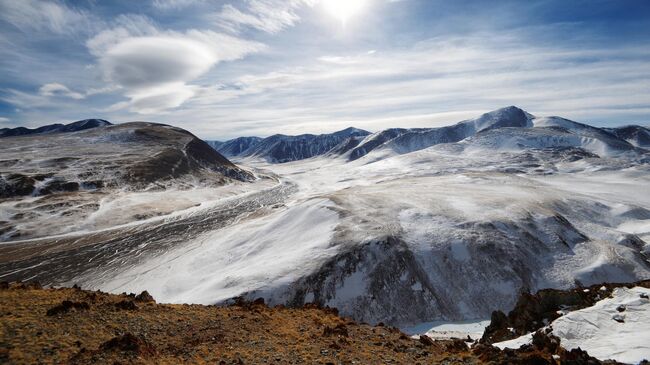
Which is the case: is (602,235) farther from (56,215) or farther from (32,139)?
(32,139)

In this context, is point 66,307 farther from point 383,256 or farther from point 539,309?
point 383,256

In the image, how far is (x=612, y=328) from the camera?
19.7 meters

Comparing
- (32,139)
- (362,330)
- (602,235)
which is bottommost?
(602,235)

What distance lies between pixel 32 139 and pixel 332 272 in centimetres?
21149

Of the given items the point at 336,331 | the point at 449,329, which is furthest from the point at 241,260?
the point at 336,331

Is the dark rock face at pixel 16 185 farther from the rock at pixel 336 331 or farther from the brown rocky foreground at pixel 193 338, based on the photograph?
the rock at pixel 336 331

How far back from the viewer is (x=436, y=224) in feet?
191

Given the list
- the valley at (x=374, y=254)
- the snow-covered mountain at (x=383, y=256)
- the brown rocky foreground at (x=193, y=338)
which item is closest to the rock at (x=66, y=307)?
the brown rocky foreground at (x=193, y=338)

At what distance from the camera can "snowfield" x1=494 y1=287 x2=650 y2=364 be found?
1642cm

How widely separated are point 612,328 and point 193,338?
2180cm

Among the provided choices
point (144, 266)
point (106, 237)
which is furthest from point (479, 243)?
point (106, 237)

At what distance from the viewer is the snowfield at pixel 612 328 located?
1642cm

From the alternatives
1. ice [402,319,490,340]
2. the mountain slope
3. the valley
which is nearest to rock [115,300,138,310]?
the valley

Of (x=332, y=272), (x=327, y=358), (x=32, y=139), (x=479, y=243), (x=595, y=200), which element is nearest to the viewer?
(x=327, y=358)
